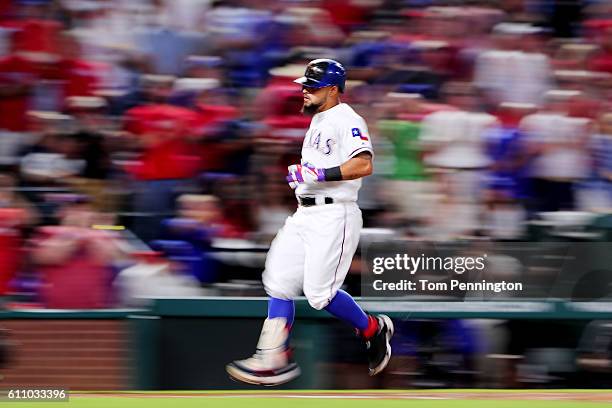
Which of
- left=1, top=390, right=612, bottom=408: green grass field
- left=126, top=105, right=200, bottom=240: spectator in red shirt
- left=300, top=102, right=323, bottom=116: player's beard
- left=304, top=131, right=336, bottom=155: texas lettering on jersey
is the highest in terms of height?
left=300, top=102, right=323, bottom=116: player's beard

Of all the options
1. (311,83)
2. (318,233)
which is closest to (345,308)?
(318,233)

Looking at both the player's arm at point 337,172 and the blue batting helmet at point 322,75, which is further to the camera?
the blue batting helmet at point 322,75

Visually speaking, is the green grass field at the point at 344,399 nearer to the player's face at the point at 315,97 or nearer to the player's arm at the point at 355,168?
the player's arm at the point at 355,168

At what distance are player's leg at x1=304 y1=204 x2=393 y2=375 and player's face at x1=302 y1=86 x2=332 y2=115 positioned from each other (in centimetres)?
57

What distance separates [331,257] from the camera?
618 centimetres

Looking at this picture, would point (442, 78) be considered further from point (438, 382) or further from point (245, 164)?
point (438, 382)

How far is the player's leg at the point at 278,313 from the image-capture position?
625 cm

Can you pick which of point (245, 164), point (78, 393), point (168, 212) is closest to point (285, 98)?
point (245, 164)

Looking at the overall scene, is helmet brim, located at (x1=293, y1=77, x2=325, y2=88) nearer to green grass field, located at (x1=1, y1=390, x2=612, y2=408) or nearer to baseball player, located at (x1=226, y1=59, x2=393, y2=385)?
baseball player, located at (x1=226, y1=59, x2=393, y2=385)

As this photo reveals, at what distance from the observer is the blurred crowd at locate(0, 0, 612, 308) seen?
7.64 meters

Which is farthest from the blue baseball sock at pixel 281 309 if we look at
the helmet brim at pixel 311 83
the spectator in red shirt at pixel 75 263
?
the spectator in red shirt at pixel 75 263

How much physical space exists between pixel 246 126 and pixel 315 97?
7.17 feet

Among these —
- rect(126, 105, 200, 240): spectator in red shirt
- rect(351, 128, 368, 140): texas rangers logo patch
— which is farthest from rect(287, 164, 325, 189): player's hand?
rect(126, 105, 200, 240): spectator in red shirt

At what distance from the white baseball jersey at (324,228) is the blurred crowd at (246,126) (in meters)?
1.35
